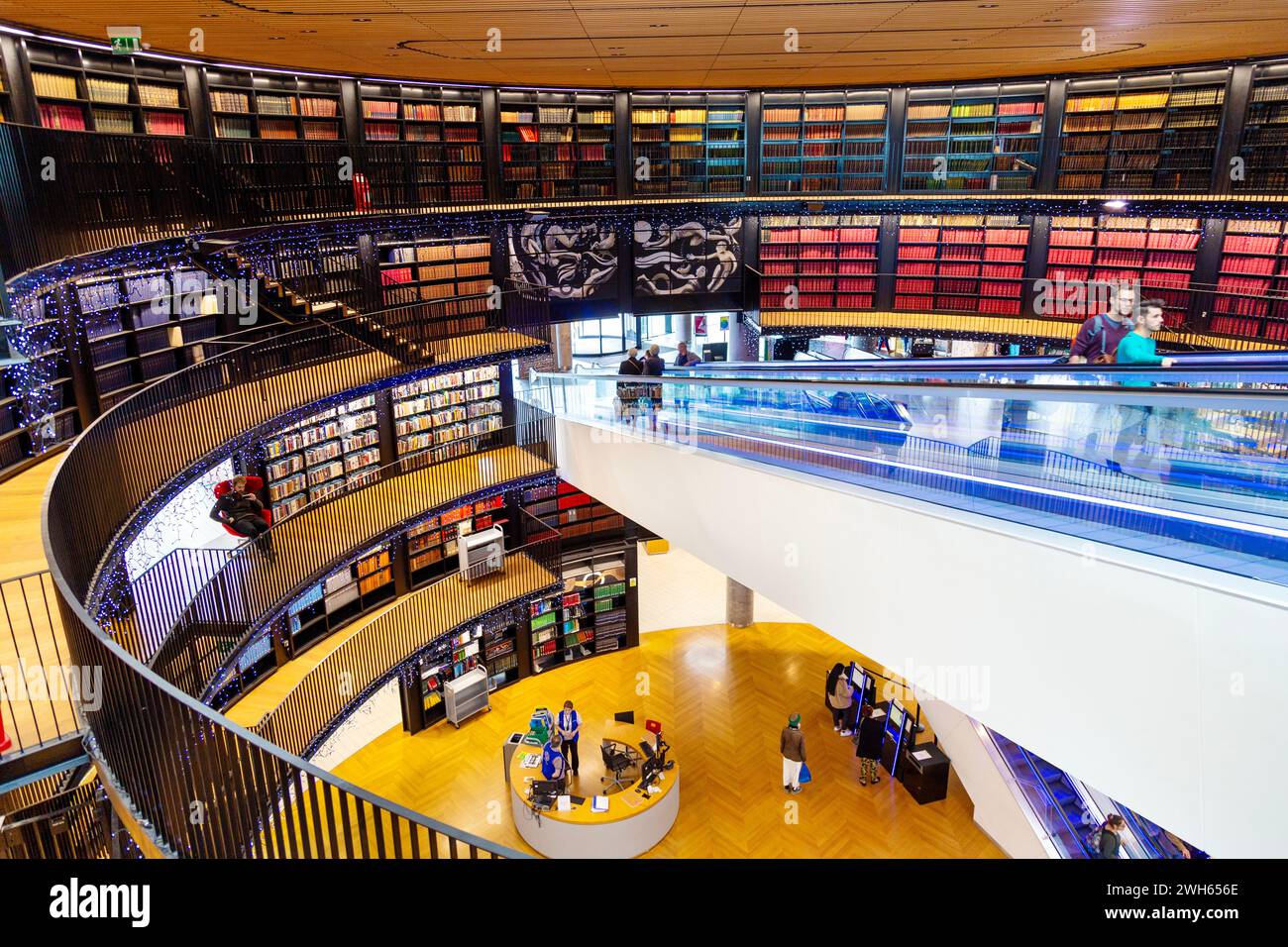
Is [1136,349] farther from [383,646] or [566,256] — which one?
[566,256]

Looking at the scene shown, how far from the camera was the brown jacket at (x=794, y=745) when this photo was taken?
9312 mm

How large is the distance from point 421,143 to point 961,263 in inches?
337

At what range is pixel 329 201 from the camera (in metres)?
10.3

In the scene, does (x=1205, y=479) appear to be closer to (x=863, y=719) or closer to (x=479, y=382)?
(x=863, y=719)

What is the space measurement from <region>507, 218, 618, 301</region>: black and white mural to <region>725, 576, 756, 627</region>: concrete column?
537 centimetres

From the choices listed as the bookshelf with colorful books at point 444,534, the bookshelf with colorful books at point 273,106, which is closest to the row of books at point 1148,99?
the bookshelf with colorful books at point 444,534

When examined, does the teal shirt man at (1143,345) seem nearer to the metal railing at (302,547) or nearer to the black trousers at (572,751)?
the metal railing at (302,547)

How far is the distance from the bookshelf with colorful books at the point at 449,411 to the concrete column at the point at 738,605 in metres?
4.50

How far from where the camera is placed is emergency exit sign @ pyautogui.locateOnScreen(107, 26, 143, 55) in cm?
662

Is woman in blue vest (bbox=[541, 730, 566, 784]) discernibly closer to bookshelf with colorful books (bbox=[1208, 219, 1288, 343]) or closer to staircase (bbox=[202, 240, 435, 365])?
staircase (bbox=[202, 240, 435, 365])

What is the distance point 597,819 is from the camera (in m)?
8.75
